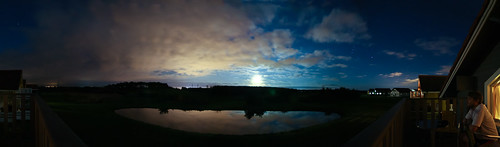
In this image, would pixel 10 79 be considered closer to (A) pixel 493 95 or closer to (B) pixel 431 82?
(A) pixel 493 95

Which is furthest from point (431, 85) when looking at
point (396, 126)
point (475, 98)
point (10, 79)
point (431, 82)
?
point (10, 79)

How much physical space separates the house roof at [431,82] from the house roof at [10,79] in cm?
4274

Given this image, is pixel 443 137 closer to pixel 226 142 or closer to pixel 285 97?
pixel 226 142

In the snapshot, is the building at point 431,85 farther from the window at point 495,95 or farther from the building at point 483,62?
the window at point 495,95

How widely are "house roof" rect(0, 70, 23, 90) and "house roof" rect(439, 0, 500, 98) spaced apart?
33264 millimetres

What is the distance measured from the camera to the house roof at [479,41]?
5.66 m

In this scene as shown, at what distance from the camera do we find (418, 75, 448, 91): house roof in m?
26.3

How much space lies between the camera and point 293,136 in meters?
9.52

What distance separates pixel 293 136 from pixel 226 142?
9.31 ft

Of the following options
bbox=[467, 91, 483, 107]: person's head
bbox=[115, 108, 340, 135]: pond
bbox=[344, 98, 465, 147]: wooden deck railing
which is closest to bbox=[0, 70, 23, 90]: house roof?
bbox=[115, 108, 340, 135]: pond

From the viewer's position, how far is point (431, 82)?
27.0 metres

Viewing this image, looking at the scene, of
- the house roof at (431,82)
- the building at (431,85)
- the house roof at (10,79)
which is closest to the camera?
the house roof at (10,79)

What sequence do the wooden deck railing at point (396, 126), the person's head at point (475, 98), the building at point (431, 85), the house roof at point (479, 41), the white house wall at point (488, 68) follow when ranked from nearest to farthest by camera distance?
the wooden deck railing at point (396, 126) < the person's head at point (475, 98) < the house roof at point (479, 41) < the white house wall at point (488, 68) < the building at point (431, 85)

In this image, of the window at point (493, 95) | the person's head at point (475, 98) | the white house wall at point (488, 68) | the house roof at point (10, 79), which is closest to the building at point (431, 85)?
the white house wall at point (488, 68)
